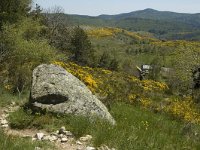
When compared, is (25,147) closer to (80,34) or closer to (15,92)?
(15,92)

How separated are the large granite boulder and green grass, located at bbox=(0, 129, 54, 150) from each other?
246cm

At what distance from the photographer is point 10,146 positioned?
26.2ft

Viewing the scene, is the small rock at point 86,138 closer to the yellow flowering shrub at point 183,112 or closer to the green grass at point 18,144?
the green grass at point 18,144

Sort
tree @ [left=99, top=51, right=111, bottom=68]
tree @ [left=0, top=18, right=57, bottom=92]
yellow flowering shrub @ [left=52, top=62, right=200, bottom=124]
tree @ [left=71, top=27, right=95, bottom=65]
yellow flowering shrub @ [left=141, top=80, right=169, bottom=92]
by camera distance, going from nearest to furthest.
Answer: yellow flowering shrub @ [left=52, top=62, right=200, bottom=124], tree @ [left=0, top=18, right=57, bottom=92], yellow flowering shrub @ [left=141, top=80, right=169, bottom=92], tree @ [left=71, top=27, right=95, bottom=65], tree @ [left=99, top=51, right=111, bottom=68]

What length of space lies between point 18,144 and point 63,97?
3617 millimetres

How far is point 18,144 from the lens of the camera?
8.21m

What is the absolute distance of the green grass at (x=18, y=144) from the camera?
26.0 feet

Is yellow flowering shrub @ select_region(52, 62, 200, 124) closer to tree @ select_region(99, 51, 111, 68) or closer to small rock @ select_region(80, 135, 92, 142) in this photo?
small rock @ select_region(80, 135, 92, 142)

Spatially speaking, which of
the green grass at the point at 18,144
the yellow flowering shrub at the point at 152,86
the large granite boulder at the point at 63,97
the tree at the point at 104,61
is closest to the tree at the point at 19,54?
the yellow flowering shrub at the point at 152,86

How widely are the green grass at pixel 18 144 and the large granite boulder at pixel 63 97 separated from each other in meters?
2.46

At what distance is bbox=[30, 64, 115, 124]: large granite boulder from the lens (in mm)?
11289

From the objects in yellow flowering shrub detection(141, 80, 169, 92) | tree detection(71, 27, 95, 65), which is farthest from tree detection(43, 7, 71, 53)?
yellow flowering shrub detection(141, 80, 169, 92)

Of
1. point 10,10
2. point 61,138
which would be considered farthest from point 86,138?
point 10,10

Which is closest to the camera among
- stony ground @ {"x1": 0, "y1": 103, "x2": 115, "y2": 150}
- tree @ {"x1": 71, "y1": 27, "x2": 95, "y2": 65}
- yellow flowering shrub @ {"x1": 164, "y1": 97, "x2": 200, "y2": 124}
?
stony ground @ {"x1": 0, "y1": 103, "x2": 115, "y2": 150}
